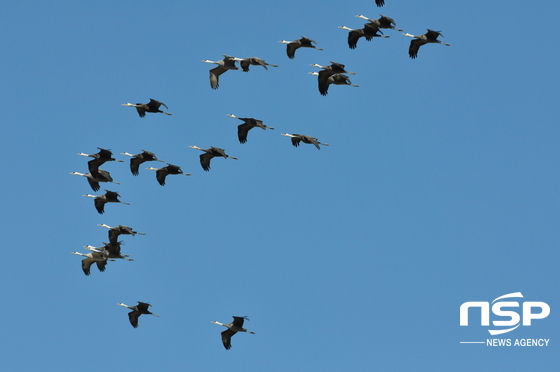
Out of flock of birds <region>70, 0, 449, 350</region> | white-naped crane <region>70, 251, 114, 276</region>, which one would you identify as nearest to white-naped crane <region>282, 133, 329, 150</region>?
flock of birds <region>70, 0, 449, 350</region>

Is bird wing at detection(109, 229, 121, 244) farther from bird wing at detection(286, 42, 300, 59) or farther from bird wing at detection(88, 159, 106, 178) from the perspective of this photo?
bird wing at detection(286, 42, 300, 59)

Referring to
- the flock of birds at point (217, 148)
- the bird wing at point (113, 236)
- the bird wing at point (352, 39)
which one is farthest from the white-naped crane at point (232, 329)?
the bird wing at point (352, 39)

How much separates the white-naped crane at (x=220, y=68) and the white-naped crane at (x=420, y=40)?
363 inches

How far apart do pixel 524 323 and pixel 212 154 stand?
20747 mm

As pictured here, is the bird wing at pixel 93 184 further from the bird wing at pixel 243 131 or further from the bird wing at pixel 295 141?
the bird wing at pixel 295 141

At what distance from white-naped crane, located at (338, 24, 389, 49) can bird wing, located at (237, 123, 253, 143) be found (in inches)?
279

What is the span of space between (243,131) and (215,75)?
11.0 feet

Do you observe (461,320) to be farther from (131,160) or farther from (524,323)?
(131,160)

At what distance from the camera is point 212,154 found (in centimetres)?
8694

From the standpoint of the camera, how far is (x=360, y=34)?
8438 centimetres

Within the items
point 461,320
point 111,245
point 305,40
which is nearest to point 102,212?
point 111,245

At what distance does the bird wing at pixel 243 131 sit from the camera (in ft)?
285

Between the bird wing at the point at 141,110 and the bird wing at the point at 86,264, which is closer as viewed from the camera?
the bird wing at the point at 141,110

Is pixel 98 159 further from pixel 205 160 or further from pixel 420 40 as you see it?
pixel 420 40
